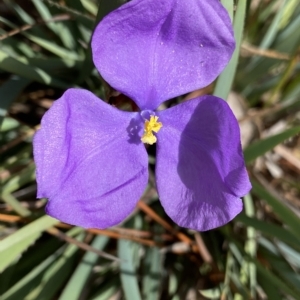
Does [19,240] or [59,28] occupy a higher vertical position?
[59,28]

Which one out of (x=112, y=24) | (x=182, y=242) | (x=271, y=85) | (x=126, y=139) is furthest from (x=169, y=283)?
(x=112, y=24)

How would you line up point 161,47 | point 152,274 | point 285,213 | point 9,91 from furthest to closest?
1. point 152,274
2. point 9,91
3. point 285,213
4. point 161,47

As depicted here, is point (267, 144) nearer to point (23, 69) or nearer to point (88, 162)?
point (88, 162)

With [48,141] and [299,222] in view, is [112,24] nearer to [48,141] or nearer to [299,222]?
[48,141]

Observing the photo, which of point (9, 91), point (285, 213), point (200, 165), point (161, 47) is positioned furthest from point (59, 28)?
point (285, 213)

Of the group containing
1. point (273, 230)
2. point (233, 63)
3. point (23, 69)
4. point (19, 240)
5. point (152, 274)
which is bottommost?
point (152, 274)

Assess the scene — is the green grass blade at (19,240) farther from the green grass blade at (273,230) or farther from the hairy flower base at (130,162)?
the green grass blade at (273,230)

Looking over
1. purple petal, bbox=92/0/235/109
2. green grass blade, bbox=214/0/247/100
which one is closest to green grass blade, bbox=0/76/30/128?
purple petal, bbox=92/0/235/109

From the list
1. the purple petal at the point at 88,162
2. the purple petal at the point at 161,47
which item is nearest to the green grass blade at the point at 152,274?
the purple petal at the point at 88,162
